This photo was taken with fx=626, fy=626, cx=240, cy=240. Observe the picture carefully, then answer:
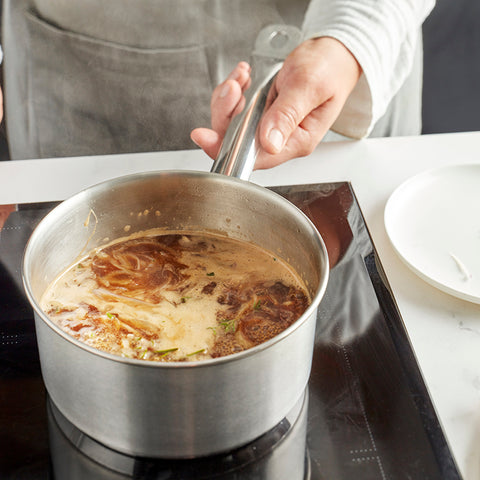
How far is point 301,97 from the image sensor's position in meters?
1.09

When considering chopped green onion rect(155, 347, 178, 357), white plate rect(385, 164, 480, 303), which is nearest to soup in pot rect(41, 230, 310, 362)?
chopped green onion rect(155, 347, 178, 357)

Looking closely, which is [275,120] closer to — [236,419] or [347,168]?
[347,168]

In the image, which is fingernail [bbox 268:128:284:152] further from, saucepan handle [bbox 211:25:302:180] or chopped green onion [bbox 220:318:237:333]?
chopped green onion [bbox 220:318:237:333]

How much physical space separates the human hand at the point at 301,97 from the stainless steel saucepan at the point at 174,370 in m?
0.28

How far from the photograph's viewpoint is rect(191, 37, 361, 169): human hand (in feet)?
3.56

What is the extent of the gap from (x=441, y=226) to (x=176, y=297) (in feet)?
1.57

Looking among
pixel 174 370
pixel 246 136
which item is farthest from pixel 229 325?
pixel 246 136

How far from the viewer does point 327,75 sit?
1129 mm

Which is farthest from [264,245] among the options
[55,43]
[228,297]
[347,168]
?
[55,43]

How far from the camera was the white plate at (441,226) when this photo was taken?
915 mm

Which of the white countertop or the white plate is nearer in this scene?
the white countertop

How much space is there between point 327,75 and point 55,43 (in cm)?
68

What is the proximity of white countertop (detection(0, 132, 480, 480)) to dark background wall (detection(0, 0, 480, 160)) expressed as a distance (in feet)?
5.43

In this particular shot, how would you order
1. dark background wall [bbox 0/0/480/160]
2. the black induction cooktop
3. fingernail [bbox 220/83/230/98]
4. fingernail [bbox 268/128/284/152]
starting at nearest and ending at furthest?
the black induction cooktop
fingernail [bbox 268/128/284/152]
fingernail [bbox 220/83/230/98]
dark background wall [bbox 0/0/480/160]
